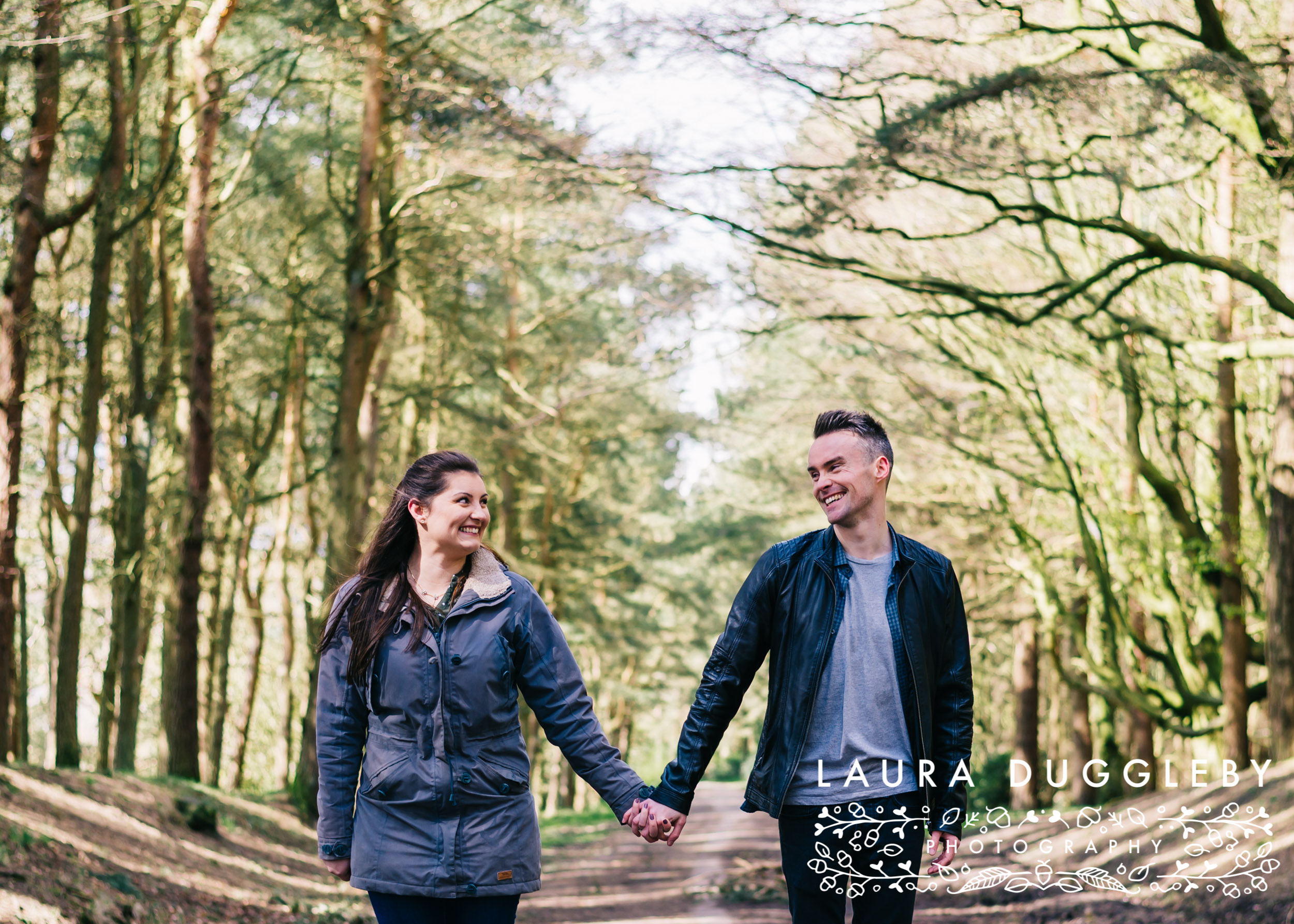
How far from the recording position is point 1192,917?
7.86 m

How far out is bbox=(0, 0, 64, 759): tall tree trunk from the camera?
1035 centimetres

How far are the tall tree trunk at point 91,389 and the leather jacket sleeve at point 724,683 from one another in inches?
413

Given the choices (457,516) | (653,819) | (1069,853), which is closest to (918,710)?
(653,819)

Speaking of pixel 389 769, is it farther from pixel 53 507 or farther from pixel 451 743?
pixel 53 507

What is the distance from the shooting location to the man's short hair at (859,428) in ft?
13.2

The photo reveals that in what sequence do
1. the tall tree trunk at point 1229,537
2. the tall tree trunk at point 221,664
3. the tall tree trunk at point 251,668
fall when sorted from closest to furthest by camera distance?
the tall tree trunk at point 1229,537, the tall tree trunk at point 221,664, the tall tree trunk at point 251,668

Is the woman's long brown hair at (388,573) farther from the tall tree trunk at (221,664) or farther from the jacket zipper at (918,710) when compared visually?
the tall tree trunk at (221,664)

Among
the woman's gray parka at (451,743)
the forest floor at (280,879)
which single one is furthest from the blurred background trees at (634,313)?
the woman's gray parka at (451,743)

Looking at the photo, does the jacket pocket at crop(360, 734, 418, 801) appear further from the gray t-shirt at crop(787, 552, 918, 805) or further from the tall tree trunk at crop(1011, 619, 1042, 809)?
the tall tree trunk at crop(1011, 619, 1042, 809)

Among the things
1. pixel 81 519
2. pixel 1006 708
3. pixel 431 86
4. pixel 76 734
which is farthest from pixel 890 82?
pixel 1006 708

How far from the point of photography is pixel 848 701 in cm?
380

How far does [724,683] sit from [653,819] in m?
0.48

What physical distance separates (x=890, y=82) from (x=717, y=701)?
7669 mm

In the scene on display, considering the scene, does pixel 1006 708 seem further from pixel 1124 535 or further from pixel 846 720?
pixel 846 720
